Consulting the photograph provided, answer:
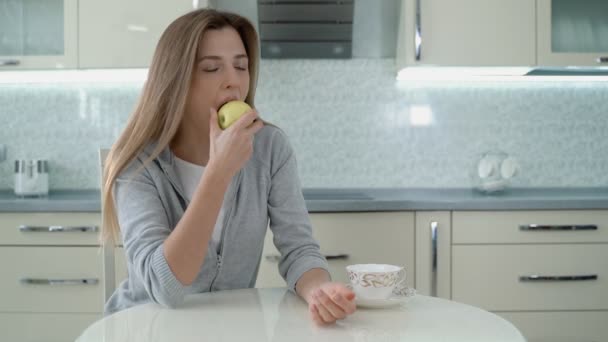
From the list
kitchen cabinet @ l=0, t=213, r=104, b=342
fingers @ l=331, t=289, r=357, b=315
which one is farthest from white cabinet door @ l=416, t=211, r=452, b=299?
fingers @ l=331, t=289, r=357, b=315

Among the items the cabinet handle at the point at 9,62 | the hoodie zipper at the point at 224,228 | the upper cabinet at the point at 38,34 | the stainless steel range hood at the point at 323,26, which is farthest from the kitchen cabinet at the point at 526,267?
the cabinet handle at the point at 9,62

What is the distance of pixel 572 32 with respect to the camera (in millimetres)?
3053

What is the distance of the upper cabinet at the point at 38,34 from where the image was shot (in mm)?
2973

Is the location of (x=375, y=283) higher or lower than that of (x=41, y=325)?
higher

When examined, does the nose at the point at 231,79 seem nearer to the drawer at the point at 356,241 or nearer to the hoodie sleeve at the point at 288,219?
the hoodie sleeve at the point at 288,219

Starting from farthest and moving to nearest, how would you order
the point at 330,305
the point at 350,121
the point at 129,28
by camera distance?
1. the point at 350,121
2. the point at 129,28
3. the point at 330,305

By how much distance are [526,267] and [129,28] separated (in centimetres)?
190

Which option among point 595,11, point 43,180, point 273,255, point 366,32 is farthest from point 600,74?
point 43,180

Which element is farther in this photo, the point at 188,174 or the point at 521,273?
the point at 521,273

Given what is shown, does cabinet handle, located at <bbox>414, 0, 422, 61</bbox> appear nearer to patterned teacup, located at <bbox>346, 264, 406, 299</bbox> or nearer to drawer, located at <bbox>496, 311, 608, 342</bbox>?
drawer, located at <bbox>496, 311, 608, 342</bbox>

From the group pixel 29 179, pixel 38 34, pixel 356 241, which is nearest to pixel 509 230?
pixel 356 241

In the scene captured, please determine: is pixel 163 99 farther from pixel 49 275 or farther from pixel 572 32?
pixel 572 32

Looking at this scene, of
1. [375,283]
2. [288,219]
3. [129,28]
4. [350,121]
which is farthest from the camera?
[350,121]

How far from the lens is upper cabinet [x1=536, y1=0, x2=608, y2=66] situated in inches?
117
